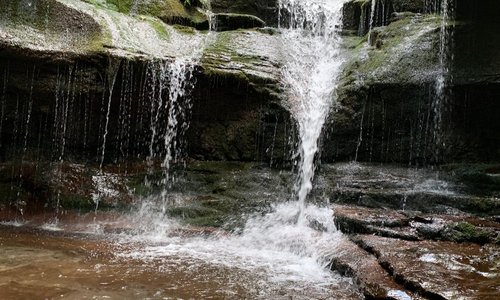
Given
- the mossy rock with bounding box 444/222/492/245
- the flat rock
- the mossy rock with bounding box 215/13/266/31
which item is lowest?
the flat rock

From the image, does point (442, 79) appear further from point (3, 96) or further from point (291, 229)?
point (3, 96)

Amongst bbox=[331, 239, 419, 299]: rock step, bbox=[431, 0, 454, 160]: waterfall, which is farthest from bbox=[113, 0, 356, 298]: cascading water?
bbox=[431, 0, 454, 160]: waterfall

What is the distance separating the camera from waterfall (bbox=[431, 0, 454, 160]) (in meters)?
8.02

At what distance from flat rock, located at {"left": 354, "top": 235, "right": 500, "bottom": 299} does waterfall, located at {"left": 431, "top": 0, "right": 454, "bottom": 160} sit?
11.9ft

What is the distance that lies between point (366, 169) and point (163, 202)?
13.3 ft

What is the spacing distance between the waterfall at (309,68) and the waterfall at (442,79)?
2043 mm

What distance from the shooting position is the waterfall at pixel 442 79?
26.3ft

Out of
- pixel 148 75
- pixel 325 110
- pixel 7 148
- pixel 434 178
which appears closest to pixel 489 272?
pixel 434 178

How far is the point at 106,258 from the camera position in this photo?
5164mm

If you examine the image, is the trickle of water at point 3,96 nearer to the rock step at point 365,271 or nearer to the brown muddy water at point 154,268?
the brown muddy water at point 154,268

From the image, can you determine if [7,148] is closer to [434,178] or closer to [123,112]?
[123,112]

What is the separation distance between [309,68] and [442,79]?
3140 millimetres

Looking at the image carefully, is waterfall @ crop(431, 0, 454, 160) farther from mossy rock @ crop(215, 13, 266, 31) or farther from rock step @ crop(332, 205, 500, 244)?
mossy rock @ crop(215, 13, 266, 31)

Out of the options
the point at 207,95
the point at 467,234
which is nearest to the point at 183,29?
the point at 207,95
